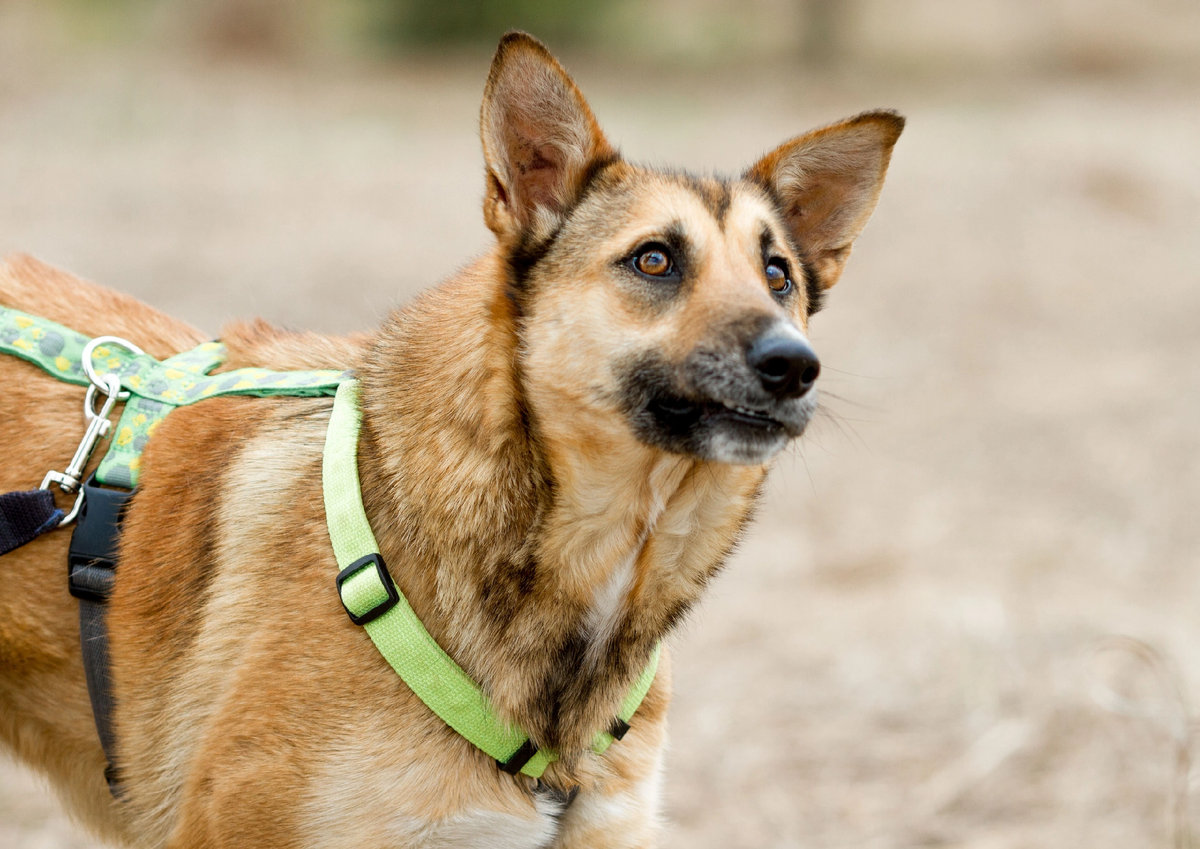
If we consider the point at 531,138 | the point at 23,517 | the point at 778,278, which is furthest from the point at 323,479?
the point at 778,278

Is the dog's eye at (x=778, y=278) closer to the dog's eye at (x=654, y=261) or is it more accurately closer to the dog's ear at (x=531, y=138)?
the dog's eye at (x=654, y=261)

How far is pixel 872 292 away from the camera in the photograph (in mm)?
11000

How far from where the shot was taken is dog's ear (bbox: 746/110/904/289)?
2977mm

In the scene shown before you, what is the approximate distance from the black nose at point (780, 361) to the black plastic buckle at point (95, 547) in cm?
153

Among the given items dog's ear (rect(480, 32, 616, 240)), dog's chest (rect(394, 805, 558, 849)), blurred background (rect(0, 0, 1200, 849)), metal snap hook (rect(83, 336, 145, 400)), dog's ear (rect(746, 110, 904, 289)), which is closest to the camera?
dog's chest (rect(394, 805, 558, 849))

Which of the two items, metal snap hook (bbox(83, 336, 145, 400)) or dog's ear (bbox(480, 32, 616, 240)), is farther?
metal snap hook (bbox(83, 336, 145, 400))

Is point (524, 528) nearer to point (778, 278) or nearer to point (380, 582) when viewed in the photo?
point (380, 582)

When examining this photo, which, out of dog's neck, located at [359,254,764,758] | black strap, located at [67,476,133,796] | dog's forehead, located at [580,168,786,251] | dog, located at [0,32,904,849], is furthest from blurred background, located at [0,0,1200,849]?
black strap, located at [67,476,133,796]

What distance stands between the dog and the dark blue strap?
87 mm

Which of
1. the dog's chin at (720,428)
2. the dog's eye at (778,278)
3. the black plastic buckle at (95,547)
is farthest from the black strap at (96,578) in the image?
the dog's eye at (778,278)

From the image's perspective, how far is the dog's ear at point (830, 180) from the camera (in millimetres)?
2977

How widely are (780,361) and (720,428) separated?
194 mm

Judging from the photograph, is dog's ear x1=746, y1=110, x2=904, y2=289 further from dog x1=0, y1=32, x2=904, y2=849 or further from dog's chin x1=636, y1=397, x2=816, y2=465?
dog's chin x1=636, y1=397, x2=816, y2=465

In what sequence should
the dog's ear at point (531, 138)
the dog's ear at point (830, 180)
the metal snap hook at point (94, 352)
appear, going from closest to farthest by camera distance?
the dog's ear at point (531, 138) → the metal snap hook at point (94, 352) → the dog's ear at point (830, 180)
